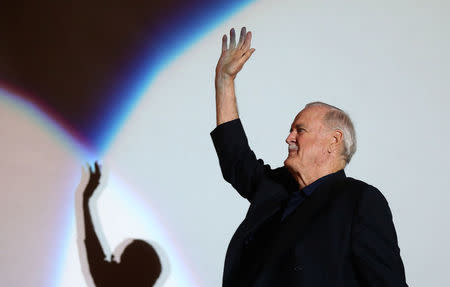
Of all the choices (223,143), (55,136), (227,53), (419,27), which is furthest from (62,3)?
(419,27)

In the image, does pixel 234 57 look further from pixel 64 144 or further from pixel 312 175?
pixel 64 144

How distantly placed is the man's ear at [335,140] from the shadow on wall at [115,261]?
2.95ft

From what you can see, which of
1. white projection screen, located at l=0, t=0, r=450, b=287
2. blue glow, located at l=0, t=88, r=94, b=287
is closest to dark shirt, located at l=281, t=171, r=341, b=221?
white projection screen, located at l=0, t=0, r=450, b=287

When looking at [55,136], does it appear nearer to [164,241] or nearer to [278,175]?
[164,241]

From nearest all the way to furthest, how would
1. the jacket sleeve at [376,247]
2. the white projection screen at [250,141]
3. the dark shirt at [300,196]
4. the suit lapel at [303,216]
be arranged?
the jacket sleeve at [376,247], the suit lapel at [303,216], the dark shirt at [300,196], the white projection screen at [250,141]

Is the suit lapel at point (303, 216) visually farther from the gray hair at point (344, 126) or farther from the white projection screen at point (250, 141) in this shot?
the white projection screen at point (250, 141)

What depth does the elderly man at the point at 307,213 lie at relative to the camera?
1137 millimetres

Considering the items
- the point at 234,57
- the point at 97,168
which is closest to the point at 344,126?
the point at 234,57

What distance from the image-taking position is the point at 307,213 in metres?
1.28

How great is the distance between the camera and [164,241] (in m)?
2.01

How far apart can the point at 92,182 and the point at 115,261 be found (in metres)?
0.34

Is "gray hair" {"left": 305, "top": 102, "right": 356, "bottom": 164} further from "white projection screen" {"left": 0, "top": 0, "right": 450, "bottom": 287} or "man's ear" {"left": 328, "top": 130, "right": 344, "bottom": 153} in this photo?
"white projection screen" {"left": 0, "top": 0, "right": 450, "bottom": 287}

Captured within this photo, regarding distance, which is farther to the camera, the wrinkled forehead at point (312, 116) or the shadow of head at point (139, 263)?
the shadow of head at point (139, 263)

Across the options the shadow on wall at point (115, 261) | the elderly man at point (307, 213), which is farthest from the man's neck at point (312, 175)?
the shadow on wall at point (115, 261)
